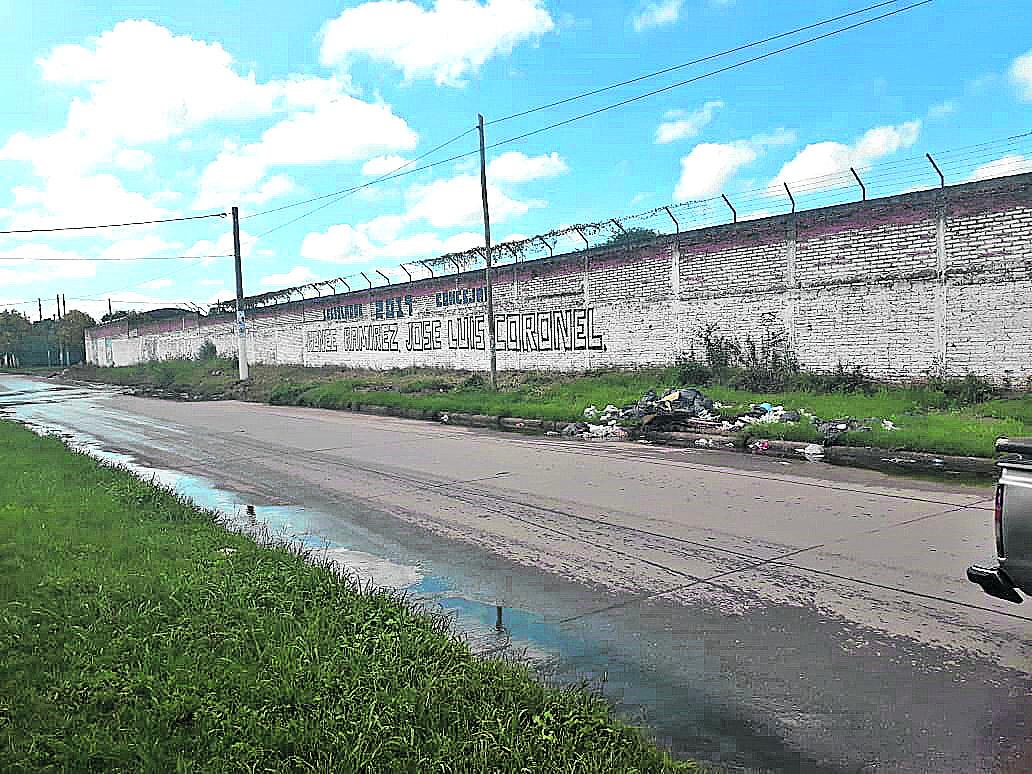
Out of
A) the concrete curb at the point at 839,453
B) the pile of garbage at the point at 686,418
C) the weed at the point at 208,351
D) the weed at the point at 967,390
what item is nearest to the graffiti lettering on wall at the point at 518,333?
the concrete curb at the point at 839,453

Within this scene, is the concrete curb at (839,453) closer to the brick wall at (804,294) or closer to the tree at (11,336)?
the brick wall at (804,294)

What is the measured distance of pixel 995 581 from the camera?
4688 mm

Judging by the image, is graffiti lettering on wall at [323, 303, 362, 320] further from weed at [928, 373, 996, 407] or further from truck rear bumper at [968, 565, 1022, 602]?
truck rear bumper at [968, 565, 1022, 602]

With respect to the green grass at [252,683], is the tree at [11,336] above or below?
above

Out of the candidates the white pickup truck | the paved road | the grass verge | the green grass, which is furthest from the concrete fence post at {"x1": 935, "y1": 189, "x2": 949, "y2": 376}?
the green grass

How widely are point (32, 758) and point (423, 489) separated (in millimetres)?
7474

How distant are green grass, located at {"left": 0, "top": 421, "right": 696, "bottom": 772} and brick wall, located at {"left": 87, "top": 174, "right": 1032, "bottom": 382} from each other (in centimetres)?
1399

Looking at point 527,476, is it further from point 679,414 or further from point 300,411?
point 300,411

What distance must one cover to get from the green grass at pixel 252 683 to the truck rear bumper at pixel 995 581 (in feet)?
7.16

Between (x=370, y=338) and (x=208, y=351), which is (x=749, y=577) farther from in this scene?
(x=208, y=351)

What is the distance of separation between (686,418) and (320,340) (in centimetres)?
2762

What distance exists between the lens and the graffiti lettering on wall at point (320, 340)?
131ft

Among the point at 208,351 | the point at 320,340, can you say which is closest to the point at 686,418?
the point at 320,340

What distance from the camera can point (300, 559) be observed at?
7.24 meters
